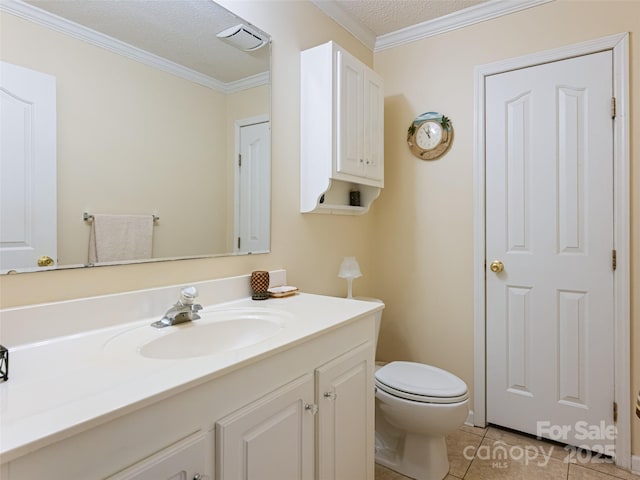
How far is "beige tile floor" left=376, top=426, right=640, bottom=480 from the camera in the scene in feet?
5.88

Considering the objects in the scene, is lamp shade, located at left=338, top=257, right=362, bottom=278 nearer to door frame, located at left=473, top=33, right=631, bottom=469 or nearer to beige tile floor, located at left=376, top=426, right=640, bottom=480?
beige tile floor, located at left=376, top=426, right=640, bottom=480

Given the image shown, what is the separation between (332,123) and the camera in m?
1.81

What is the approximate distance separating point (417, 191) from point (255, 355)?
1812 millimetres

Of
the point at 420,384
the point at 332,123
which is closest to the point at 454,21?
the point at 332,123

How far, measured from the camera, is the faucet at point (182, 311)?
1.19 m

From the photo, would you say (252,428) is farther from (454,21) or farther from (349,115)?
(454,21)

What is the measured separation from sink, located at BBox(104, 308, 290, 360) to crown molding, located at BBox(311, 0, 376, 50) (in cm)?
171

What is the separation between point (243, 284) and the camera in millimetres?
1599

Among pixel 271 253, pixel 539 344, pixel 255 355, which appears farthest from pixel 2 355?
pixel 539 344

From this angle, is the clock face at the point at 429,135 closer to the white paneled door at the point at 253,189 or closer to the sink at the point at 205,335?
the white paneled door at the point at 253,189

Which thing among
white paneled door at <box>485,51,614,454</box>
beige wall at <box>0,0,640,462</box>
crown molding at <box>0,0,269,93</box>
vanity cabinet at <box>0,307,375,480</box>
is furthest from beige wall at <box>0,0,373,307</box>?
white paneled door at <box>485,51,614,454</box>

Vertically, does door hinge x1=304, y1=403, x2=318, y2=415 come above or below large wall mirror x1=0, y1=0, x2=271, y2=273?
below

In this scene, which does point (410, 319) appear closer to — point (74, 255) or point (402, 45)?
point (402, 45)

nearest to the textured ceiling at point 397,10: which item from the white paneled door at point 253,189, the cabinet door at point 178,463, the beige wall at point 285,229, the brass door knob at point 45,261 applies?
the beige wall at point 285,229
